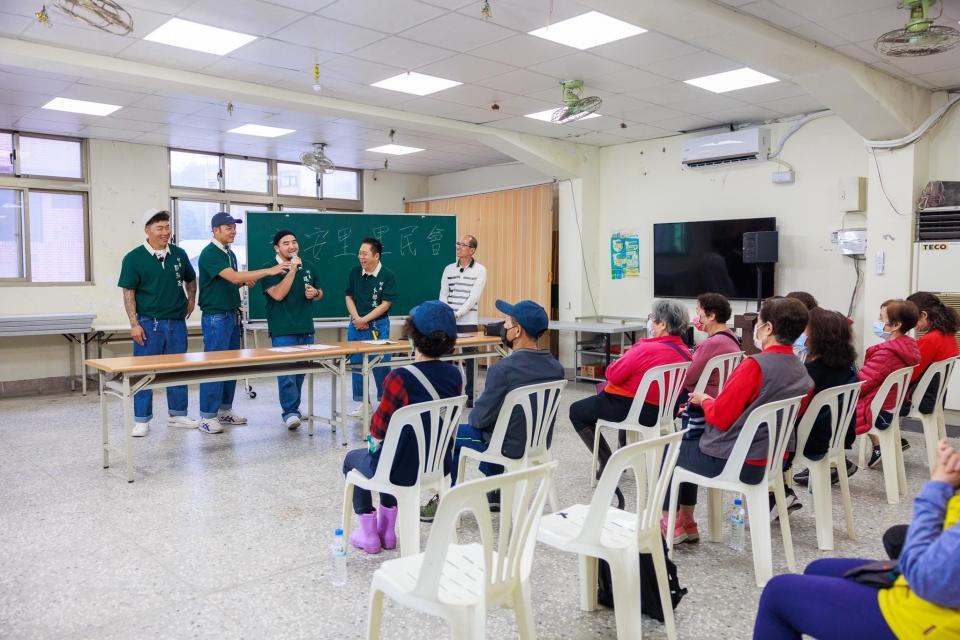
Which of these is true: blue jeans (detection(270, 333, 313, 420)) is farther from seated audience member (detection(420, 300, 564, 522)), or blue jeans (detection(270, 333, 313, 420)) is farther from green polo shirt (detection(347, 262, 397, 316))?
seated audience member (detection(420, 300, 564, 522))

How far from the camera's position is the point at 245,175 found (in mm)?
8562

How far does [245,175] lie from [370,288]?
12.8ft

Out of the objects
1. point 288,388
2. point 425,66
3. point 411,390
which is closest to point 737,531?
point 411,390

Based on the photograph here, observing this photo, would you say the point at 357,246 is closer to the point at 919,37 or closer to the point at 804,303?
the point at 804,303

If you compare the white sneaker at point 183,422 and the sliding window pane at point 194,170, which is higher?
the sliding window pane at point 194,170

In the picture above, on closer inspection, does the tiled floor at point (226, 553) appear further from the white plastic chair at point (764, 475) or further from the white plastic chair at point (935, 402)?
the white plastic chair at point (935, 402)

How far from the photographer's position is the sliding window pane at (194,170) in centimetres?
800

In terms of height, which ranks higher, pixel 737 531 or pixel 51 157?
pixel 51 157

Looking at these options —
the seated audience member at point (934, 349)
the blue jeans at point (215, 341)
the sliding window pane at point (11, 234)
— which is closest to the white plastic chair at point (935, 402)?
the seated audience member at point (934, 349)

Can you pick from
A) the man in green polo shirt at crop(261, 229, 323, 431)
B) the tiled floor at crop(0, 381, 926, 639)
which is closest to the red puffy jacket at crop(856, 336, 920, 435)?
the tiled floor at crop(0, 381, 926, 639)

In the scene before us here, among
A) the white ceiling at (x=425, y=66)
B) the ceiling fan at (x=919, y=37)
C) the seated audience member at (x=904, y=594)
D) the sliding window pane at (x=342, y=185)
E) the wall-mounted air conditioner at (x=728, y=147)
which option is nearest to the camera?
the seated audience member at (x=904, y=594)

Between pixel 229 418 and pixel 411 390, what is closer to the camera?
pixel 411 390

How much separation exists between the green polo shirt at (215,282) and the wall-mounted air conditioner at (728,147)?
4.58 m

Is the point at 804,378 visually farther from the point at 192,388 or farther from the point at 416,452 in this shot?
the point at 192,388
